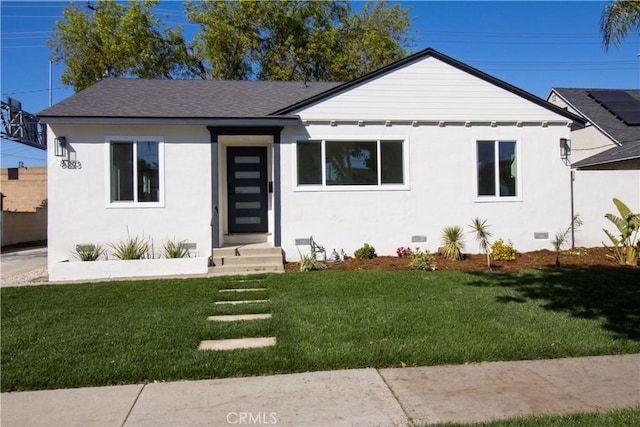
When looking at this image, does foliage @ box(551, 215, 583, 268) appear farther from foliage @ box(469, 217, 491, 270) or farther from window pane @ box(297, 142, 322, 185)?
window pane @ box(297, 142, 322, 185)

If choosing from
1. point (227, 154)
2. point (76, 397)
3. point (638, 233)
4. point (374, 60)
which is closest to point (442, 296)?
point (76, 397)

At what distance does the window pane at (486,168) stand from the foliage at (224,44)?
1405 centimetres

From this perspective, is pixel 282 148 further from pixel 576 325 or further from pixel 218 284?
pixel 576 325

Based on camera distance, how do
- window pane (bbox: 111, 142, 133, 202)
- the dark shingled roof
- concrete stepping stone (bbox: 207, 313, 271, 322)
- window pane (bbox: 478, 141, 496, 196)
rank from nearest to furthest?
1. concrete stepping stone (bbox: 207, 313, 271, 322)
2. the dark shingled roof
3. window pane (bbox: 111, 142, 133, 202)
4. window pane (bbox: 478, 141, 496, 196)

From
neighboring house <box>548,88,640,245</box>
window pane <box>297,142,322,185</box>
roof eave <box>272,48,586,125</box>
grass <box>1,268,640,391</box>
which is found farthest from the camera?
window pane <box>297,142,322,185</box>

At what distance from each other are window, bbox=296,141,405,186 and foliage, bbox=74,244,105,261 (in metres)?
5.02

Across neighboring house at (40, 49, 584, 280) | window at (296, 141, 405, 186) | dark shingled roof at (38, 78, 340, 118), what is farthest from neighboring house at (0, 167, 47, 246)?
window at (296, 141, 405, 186)

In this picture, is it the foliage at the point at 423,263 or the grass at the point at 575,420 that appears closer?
the grass at the point at 575,420

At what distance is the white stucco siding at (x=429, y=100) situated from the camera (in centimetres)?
1154

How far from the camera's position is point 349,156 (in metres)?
11.6

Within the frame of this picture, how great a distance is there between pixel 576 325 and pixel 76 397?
5.72 m

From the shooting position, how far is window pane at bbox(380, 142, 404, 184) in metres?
11.7

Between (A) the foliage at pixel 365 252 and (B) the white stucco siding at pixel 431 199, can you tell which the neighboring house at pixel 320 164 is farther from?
(A) the foliage at pixel 365 252

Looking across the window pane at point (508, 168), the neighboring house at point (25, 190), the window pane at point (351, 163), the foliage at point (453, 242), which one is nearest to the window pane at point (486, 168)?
the window pane at point (508, 168)
